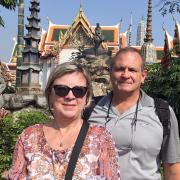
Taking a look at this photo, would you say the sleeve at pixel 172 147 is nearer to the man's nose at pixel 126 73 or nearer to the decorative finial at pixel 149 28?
the man's nose at pixel 126 73

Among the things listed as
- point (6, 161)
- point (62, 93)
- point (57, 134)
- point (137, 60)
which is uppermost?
point (137, 60)

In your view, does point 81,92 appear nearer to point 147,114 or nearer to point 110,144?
point 110,144

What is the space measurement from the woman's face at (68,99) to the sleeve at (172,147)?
2.00 ft

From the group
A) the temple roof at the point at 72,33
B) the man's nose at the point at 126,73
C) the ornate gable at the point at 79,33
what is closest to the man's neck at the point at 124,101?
the man's nose at the point at 126,73

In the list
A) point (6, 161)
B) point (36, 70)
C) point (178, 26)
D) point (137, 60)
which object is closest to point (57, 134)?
point (137, 60)

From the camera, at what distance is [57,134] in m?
1.69

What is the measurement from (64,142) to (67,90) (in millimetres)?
215

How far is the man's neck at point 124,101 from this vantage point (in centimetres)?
210

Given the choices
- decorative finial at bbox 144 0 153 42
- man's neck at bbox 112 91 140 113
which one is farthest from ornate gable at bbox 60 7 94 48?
man's neck at bbox 112 91 140 113

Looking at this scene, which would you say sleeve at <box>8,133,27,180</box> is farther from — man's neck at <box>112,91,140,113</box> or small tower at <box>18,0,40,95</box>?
small tower at <box>18,0,40,95</box>

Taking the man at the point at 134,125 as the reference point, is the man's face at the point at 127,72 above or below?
above

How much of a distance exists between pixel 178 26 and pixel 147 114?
2266cm

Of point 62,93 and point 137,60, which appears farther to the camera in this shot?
point 137,60

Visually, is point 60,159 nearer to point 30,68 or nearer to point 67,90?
point 67,90
